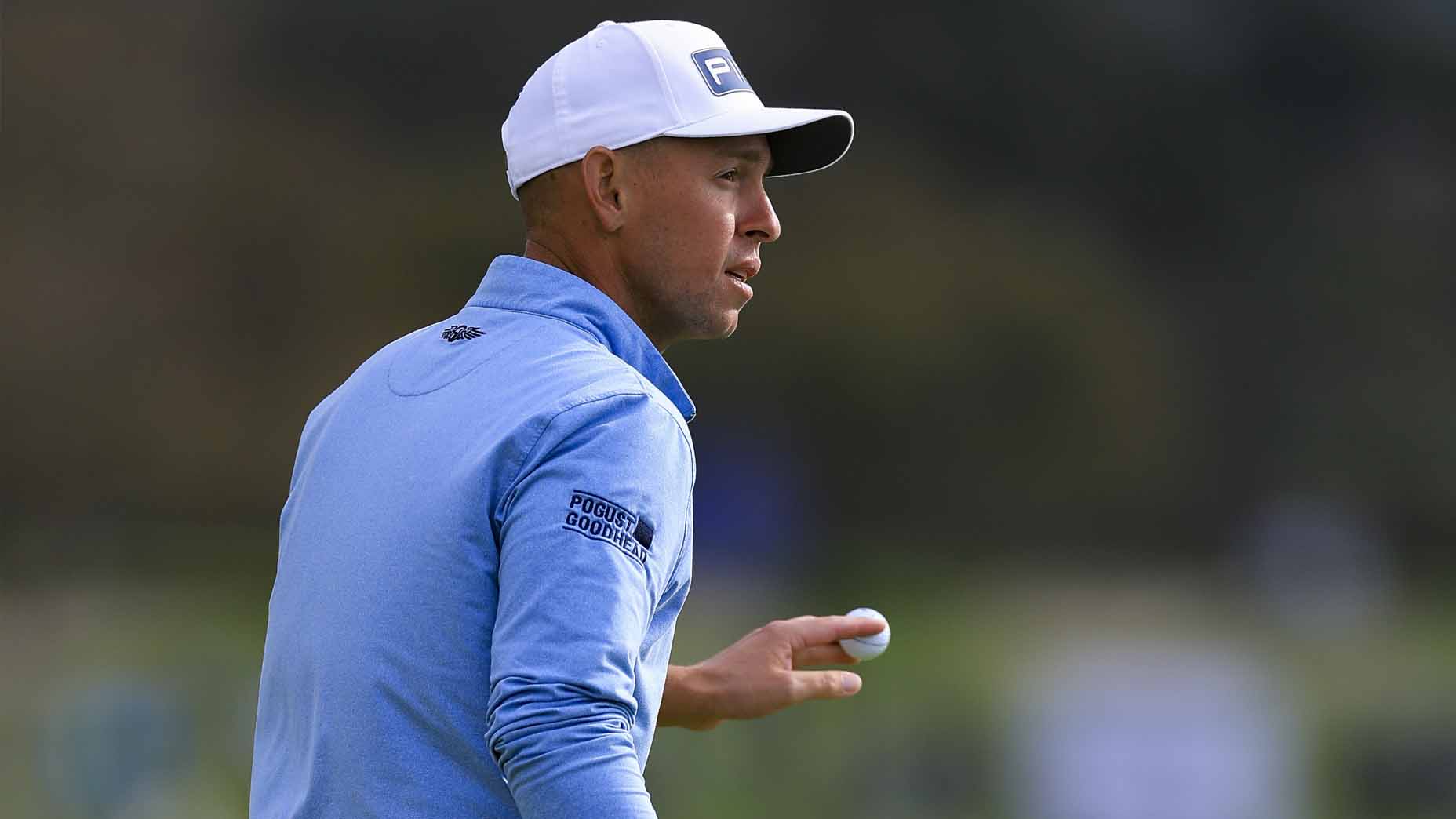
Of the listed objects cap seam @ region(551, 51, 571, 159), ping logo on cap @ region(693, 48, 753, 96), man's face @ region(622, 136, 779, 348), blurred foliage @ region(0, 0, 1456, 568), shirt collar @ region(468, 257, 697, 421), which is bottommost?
shirt collar @ region(468, 257, 697, 421)

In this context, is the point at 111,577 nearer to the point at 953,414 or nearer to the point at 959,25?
the point at 953,414

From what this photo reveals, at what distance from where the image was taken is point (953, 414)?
5809 mm

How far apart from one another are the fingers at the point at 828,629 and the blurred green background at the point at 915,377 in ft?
9.97

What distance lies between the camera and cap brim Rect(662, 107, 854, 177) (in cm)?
102

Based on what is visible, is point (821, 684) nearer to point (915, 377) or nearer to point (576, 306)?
point (576, 306)

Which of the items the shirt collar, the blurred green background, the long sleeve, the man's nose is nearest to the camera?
the long sleeve

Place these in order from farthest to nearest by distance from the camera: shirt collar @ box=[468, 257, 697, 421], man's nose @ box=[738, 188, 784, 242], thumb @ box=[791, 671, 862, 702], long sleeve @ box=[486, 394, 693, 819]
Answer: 1. thumb @ box=[791, 671, 862, 702]
2. man's nose @ box=[738, 188, 784, 242]
3. shirt collar @ box=[468, 257, 697, 421]
4. long sleeve @ box=[486, 394, 693, 819]

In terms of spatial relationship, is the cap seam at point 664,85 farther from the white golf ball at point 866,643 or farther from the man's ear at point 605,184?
the white golf ball at point 866,643

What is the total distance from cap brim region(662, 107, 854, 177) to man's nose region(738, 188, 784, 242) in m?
0.05

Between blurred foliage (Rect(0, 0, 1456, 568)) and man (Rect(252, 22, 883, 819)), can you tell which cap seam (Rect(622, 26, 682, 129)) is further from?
blurred foliage (Rect(0, 0, 1456, 568))

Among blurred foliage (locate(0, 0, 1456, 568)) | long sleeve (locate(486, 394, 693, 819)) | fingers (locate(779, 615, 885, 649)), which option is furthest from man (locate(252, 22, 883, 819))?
blurred foliage (locate(0, 0, 1456, 568))

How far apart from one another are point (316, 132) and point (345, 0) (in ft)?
1.36

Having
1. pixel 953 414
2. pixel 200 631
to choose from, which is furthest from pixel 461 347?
pixel 953 414

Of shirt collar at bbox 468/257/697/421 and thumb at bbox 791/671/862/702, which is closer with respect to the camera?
shirt collar at bbox 468/257/697/421
